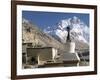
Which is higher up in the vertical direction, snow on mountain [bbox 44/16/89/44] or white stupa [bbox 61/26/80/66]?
snow on mountain [bbox 44/16/89/44]

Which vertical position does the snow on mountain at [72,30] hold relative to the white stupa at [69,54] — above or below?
above

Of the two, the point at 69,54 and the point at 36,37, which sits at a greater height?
the point at 36,37

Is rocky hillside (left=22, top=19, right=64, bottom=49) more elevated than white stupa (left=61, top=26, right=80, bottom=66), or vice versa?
rocky hillside (left=22, top=19, right=64, bottom=49)

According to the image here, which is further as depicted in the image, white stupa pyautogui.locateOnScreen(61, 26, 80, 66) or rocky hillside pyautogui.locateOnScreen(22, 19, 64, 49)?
white stupa pyautogui.locateOnScreen(61, 26, 80, 66)

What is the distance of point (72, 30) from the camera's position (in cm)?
204

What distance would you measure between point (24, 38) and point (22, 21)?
0.15m

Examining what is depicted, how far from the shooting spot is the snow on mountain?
1.99 metres

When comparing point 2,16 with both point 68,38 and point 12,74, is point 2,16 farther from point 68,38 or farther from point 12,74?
point 68,38

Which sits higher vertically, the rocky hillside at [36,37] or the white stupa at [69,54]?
the rocky hillside at [36,37]

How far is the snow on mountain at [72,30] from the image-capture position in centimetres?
199

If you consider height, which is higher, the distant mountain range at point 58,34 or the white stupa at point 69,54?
the distant mountain range at point 58,34

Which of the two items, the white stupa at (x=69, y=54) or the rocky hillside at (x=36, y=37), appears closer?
the rocky hillside at (x=36, y=37)

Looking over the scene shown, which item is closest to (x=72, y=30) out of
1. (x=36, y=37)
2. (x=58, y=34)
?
(x=58, y=34)

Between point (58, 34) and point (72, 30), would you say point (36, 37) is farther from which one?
point (72, 30)
